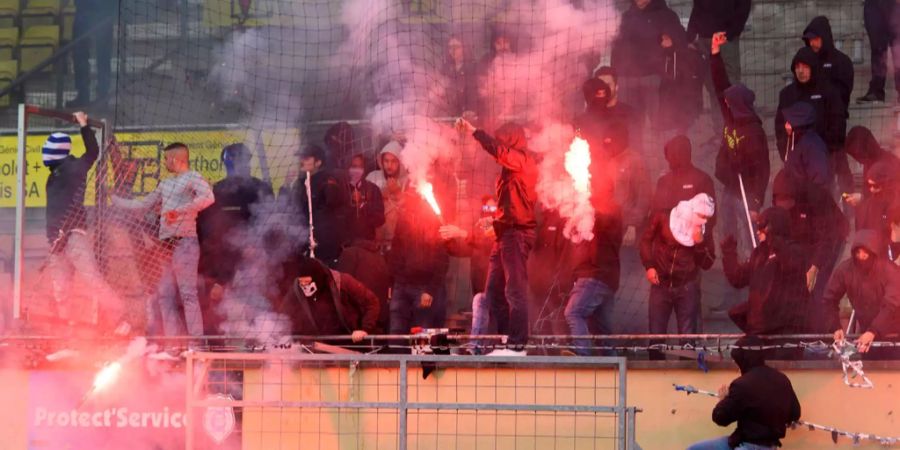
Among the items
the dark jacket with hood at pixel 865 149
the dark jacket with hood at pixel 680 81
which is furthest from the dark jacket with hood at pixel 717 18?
the dark jacket with hood at pixel 865 149

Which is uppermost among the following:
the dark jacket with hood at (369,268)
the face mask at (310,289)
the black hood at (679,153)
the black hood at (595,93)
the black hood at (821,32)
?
the black hood at (821,32)

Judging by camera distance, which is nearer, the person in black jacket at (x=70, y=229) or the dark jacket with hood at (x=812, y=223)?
the dark jacket with hood at (x=812, y=223)

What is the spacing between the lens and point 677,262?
987 centimetres

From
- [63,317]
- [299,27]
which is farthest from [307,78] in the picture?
[63,317]

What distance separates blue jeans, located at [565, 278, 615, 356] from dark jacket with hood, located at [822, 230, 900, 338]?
1.74 metres

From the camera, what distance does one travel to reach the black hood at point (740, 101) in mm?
10305

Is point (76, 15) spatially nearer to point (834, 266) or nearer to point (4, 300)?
point (4, 300)

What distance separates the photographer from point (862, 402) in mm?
8828

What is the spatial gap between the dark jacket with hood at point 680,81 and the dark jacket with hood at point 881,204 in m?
1.70

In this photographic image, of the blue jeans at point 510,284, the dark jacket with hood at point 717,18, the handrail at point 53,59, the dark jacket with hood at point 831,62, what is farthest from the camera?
the handrail at point 53,59

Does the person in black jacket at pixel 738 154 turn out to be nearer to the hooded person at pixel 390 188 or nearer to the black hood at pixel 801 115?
the black hood at pixel 801 115

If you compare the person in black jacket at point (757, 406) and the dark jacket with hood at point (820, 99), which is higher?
the dark jacket with hood at point (820, 99)

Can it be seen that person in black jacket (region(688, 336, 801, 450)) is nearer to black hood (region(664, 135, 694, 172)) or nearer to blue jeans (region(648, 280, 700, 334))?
blue jeans (region(648, 280, 700, 334))

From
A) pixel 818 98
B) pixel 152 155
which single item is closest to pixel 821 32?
pixel 818 98
